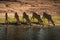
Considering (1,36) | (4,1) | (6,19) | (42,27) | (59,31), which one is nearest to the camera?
(1,36)

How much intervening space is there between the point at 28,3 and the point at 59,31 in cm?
1145

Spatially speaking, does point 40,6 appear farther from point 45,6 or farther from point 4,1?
point 4,1

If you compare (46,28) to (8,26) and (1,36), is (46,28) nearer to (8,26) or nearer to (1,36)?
(8,26)

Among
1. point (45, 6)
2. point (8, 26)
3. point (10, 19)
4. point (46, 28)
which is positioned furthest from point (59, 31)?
point (45, 6)

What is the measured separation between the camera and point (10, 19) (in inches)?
1524

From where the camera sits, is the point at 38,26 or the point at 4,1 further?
the point at 4,1

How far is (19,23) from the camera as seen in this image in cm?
3612

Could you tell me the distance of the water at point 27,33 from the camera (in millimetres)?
28281

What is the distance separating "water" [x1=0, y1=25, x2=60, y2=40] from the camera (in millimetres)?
28281

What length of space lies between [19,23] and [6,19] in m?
1.68

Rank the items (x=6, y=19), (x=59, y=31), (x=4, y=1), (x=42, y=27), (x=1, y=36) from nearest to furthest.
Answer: (x=1, y=36) → (x=59, y=31) → (x=42, y=27) → (x=6, y=19) → (x=4, y=1)

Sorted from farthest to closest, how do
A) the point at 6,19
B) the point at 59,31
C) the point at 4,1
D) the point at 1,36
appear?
the point at 4,1
the point at 6,19
the point at 59,31
the point at 1,36

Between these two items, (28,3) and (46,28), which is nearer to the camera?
(46,28)

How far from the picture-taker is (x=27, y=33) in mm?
30453
